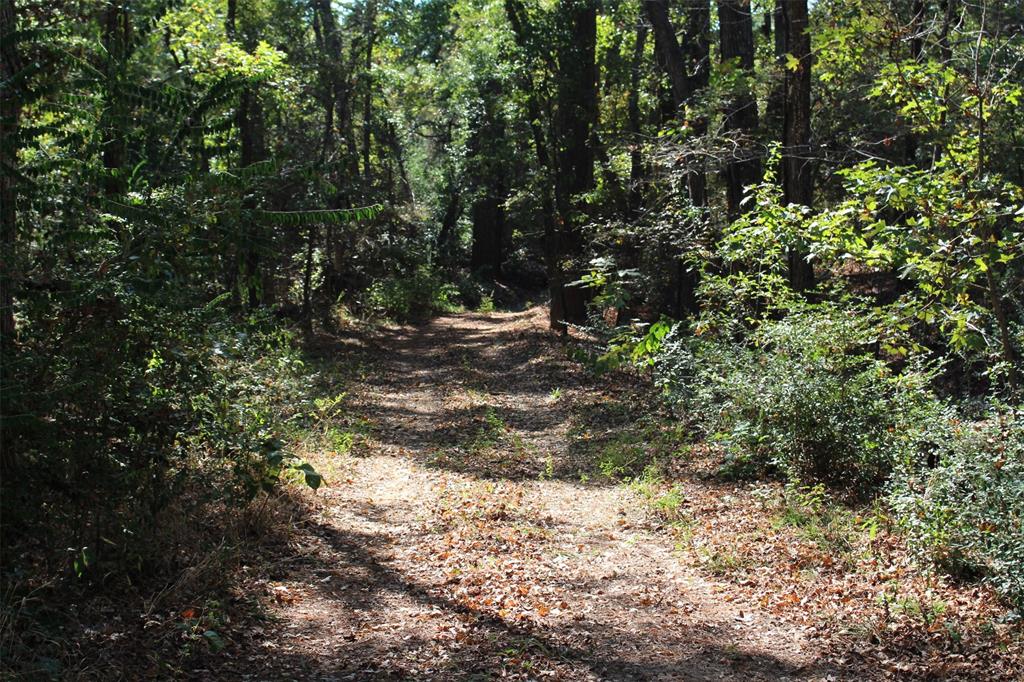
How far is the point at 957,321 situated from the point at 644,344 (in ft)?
9.71

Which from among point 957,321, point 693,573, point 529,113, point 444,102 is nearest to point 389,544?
point 693,573

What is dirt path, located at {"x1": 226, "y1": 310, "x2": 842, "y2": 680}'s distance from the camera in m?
5.09

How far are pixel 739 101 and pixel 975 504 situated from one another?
953cm

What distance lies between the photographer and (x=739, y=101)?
44.4 ft

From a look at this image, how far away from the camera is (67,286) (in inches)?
199

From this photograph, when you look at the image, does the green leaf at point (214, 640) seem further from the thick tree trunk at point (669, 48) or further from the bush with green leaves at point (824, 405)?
the thick tree trunk at point (669, 48)

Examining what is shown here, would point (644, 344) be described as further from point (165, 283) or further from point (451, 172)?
point (451, 172)

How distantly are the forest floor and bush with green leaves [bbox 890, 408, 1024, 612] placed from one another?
23 centimetres

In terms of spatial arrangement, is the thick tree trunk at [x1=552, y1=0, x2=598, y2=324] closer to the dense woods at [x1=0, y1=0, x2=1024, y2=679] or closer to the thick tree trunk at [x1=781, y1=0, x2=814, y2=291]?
the dense woods at [x1=0, y1=0, x2=1024, y2=679]

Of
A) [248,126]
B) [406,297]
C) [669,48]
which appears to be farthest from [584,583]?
[406,297]

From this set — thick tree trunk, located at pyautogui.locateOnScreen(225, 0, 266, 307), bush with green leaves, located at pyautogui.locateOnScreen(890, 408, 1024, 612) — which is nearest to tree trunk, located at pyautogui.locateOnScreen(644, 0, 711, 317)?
bush with green leaves, located at pyautogui.locateOnScreen(890, 408, 1024, 612)

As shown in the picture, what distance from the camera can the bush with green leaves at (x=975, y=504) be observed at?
204 inches

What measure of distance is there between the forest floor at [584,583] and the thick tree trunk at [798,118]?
3648 mm

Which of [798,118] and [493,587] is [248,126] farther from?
[493,587]
